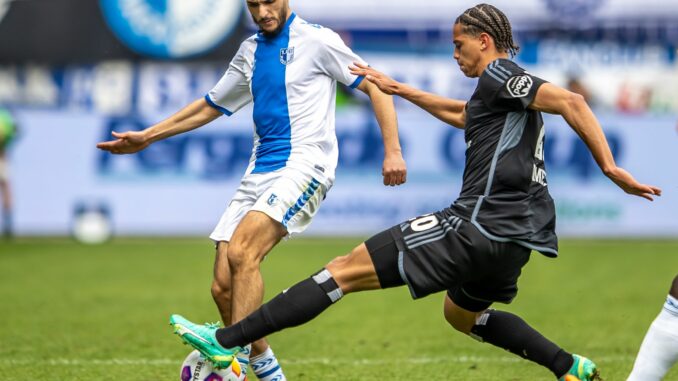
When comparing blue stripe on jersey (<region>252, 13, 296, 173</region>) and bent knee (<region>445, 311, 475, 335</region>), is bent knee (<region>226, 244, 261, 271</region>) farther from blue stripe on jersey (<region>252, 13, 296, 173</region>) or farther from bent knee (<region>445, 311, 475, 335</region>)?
bent knee (<region>445, 311, 475, 335</region>)

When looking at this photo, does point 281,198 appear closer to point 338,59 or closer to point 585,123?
point 338,59

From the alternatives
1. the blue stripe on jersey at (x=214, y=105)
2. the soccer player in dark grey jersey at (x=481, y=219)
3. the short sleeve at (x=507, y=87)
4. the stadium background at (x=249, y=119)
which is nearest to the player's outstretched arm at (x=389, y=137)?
the soccer player in dark grey jersey at (x=481, y=219)

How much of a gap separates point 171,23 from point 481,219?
1457 cm

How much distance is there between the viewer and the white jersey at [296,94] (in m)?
6.62

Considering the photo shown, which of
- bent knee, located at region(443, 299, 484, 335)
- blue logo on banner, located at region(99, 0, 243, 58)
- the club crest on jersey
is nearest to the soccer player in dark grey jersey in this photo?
bent knee, located at region(443, 299, 484, 335)

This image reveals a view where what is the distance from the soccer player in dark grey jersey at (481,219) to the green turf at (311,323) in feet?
5.27

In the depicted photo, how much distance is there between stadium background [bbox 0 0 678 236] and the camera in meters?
19.5

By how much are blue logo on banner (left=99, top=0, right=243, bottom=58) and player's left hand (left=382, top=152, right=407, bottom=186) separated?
44.6ft

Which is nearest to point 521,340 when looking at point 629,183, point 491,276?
point 491,276

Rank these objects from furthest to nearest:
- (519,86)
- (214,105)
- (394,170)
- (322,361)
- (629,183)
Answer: (322,361) → (214,105) → (394,170) → (519,86) → (629,183)

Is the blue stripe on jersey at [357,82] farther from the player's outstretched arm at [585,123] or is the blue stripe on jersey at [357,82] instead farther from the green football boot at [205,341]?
the green football boot at [205,341]

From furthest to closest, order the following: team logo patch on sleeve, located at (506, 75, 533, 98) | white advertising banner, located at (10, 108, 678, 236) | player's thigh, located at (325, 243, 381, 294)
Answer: white advertising banner, located at (10, 108, 678, 236) → player's thigh, located at (325, 243, 381, 294) → team logo patch on sleeve, located at (506, 75, 533, 98)

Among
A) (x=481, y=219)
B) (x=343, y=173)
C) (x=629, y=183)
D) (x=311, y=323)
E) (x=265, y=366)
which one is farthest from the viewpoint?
(x=343, y=173)

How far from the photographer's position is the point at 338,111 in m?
19.7
